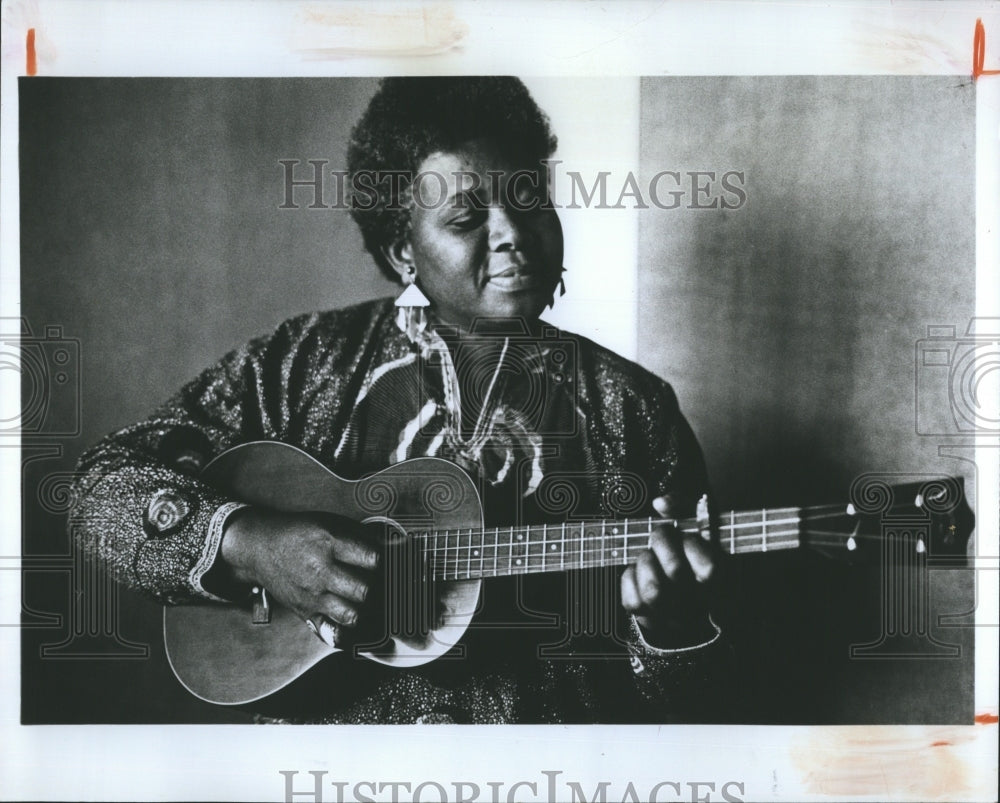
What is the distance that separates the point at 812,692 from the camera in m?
1.88

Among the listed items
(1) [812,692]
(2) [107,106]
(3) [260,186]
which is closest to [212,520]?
(3) [260,186]

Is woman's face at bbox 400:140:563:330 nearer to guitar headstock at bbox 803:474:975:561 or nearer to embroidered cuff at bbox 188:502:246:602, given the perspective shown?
embroidered cuff at bbox 188:502:246:602

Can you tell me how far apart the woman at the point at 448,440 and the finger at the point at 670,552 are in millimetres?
44

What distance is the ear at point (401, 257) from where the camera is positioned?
6.20 ft

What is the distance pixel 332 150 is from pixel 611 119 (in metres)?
0.57

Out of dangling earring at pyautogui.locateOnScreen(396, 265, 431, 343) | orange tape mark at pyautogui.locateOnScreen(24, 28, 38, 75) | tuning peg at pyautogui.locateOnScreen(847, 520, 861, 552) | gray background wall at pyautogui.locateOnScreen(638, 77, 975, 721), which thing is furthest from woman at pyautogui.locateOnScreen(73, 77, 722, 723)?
orange tape mark at pyautogui.locateOnScreen(24, 28, 38, 75)

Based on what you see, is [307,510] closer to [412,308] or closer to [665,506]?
[412,308]

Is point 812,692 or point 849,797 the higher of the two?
point 812,692

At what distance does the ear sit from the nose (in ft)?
0.55

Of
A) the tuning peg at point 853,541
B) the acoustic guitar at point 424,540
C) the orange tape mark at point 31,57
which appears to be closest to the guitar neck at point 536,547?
the acoustic guitar at point 424,540


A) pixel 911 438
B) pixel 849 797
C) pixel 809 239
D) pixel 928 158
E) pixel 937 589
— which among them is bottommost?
pixel 849 797

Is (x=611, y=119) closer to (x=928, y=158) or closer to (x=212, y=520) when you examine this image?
(x=928, y=158)

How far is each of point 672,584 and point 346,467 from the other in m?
0.68

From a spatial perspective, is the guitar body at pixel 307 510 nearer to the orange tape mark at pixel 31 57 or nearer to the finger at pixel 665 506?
the finger at pixel 665 506
